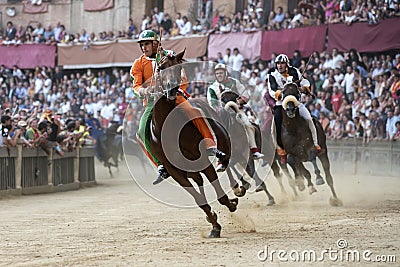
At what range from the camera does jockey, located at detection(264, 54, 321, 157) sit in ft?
46.5

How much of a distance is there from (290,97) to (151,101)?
4118mm

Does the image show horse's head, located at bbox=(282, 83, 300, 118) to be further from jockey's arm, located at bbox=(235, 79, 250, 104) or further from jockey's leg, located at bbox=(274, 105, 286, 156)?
jockey's arm, located at bbox=(235, 79, 250, 104)

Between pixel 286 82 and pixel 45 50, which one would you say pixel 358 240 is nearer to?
pixel 286 82

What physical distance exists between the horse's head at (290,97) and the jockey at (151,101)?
3.67 m

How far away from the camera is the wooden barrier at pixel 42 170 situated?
16.8m

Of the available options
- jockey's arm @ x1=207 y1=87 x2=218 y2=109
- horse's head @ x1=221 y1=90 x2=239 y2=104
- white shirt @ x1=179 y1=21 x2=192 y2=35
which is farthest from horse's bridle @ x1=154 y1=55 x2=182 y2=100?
white shirt @ x1=179 y1=21 x2=192 y2=35

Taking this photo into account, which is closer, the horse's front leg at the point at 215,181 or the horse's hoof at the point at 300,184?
the horse's front leg at the point at 215,181

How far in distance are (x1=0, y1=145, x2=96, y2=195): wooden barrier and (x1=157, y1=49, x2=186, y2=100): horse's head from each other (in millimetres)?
7986

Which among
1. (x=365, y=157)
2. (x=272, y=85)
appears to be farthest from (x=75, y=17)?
(x=272, y=85)

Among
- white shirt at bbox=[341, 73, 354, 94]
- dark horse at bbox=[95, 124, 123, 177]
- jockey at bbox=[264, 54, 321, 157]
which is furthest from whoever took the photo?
dark horse at bbox=[95, 124, 123, 177]

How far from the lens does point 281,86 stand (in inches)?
569

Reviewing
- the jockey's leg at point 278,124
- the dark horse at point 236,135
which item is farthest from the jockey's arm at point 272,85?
the dark horse at point 236,135

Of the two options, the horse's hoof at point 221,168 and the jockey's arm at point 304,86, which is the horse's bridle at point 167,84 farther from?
the jockey's arm at point 304,86

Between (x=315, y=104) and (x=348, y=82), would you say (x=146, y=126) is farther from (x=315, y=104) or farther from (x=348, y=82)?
(x=315, y=104)
